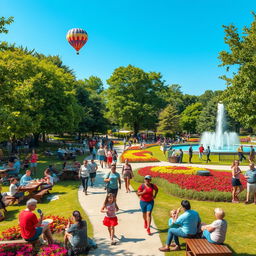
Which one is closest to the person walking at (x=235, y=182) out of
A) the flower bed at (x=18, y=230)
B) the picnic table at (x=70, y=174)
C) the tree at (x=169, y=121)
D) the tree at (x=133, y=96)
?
the flower bed at (x=18, y=230)

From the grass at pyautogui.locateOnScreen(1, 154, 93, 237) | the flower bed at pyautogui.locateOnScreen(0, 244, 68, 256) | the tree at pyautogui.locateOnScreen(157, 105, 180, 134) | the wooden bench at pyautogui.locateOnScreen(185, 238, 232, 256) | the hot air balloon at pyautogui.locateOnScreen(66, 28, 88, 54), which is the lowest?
the grass at pyautogui.locateOnScreen(1, 154, 93, 237)

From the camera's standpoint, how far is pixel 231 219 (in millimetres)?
9102

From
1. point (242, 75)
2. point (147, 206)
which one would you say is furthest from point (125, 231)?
point (242, 75)

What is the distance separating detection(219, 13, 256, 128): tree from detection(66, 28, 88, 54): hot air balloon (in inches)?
801

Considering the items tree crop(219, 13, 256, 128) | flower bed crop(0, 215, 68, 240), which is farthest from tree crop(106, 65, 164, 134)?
flower bed crop(0, 215, 68, 240)

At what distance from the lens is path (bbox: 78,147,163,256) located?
22.1 feet

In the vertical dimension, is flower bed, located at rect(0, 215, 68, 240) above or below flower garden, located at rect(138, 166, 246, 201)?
below

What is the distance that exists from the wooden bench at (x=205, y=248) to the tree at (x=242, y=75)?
1433 centimetres

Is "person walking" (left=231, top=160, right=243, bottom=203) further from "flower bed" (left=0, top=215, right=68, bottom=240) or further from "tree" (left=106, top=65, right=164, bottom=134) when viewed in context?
"tree" (left=106, top=65, right=164, bottom=134)

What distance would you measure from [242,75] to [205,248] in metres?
16.5

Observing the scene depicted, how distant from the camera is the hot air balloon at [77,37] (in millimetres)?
33906

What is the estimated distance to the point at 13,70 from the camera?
12.8 meters

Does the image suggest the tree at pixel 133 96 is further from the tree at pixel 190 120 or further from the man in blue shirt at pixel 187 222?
the man in blue shirt at pixel 187 222

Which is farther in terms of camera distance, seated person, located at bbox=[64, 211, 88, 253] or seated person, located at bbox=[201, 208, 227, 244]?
seated person, located at bbox=[64, 211, 88, 253]
